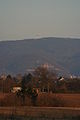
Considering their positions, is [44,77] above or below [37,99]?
above

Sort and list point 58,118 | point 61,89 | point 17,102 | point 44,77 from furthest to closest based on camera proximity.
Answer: point 44,77 → point 61,89 → point 17,102 → point 58,118

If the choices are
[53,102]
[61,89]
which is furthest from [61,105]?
[61,89]

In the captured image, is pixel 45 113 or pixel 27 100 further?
pixel 27 100

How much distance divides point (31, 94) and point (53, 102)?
2911mm

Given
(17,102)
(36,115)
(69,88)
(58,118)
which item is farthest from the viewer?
(69,88)

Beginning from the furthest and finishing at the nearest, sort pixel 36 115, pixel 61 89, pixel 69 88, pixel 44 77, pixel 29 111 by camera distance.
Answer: pixel 44 77 < pixel 69 88 < pixel 61 89 < pixel 29 111 < pixel 36 115

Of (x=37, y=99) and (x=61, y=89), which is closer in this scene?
(x=37, y=99)

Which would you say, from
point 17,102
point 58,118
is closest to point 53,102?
point 17,102

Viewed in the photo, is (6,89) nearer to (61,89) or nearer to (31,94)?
(61,89)

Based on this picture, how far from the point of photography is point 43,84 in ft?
300

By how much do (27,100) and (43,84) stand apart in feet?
157

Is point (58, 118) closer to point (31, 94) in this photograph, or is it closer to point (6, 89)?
point (31, 94)

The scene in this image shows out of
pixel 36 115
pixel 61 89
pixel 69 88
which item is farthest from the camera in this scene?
pixel 69 88

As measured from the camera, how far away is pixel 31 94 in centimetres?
4506
